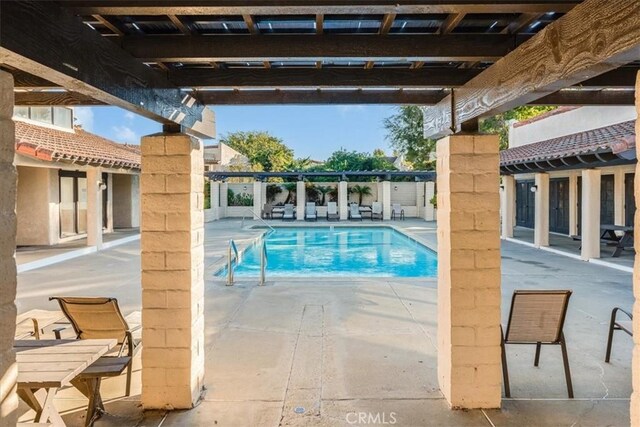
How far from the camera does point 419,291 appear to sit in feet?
24.1

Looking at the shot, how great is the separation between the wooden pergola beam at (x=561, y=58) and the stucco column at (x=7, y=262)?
248 centimetres

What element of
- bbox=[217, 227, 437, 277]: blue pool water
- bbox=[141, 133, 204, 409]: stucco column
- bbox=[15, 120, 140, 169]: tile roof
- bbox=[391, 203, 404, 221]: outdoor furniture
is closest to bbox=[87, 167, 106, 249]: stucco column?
bbox=[15, 120, 140, 169]: tile roof

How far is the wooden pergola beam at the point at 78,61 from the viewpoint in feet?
5.78

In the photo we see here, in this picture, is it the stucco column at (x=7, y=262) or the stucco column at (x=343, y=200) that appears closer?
the stucco column at (x=7, y=262)

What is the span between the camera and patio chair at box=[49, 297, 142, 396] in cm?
372

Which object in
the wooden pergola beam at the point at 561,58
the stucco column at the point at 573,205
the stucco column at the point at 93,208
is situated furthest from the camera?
the stucco column at the point at 573,205

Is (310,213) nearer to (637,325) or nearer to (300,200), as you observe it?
(300,200)

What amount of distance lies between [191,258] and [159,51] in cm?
164

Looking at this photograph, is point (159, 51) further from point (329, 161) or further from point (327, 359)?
Result: point (329, 161)

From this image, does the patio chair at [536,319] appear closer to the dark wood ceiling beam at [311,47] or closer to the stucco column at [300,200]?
the dark wood ceiling beam at [311,47]

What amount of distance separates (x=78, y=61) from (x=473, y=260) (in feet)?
10.2

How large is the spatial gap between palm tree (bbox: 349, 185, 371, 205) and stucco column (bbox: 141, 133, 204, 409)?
2386cm

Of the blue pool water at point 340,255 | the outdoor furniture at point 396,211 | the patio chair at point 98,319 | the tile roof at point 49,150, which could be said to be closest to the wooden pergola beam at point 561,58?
the patio chair at point 98,319

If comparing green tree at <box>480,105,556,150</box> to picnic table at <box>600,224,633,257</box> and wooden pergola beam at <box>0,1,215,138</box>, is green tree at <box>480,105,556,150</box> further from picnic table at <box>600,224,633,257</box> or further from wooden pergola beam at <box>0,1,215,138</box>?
wooden pergola beam at <box>0,1,215,138</box>
